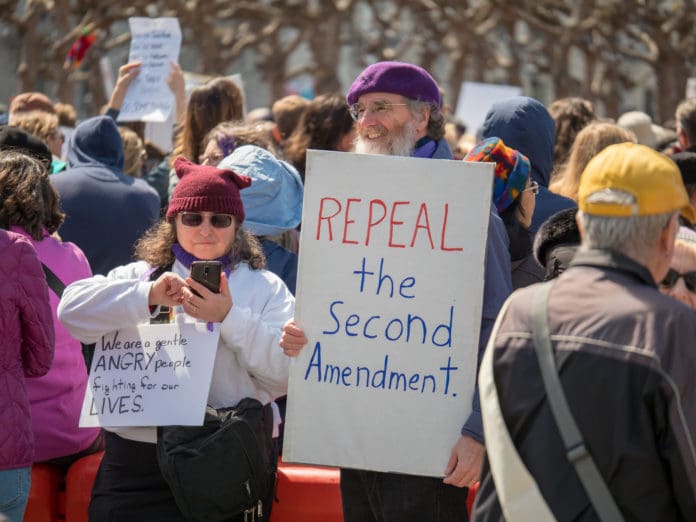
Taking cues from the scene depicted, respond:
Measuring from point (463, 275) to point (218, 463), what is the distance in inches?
38.9

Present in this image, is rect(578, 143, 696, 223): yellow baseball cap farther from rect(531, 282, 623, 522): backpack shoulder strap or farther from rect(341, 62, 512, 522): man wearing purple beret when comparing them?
rect(341, 62, 512, 522): man wearing purple beret

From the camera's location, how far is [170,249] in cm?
425

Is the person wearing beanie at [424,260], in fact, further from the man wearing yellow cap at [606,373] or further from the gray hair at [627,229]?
the gray hair at [627,229]

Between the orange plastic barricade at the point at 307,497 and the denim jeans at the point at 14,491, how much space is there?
0.94 metres

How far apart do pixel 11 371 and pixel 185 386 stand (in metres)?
0.60

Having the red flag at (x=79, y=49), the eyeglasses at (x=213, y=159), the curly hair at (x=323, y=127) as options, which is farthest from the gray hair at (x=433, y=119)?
the red flag at (x=79, y=49)

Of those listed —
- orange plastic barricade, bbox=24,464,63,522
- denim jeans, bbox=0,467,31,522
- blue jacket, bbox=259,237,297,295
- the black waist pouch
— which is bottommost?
orange plastic barricade, bbox=24,464,63,522

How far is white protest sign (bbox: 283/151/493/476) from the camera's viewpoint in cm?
358

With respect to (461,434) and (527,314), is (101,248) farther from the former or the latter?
(527,314)

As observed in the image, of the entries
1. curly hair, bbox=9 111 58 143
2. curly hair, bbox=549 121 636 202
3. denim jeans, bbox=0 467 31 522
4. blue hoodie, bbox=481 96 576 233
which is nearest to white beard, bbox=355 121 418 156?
blue hoodie, bbox=481 96 576 233

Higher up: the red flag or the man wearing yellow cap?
the red flag

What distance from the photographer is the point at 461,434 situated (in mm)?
3555

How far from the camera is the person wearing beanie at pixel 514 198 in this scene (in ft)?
13.7

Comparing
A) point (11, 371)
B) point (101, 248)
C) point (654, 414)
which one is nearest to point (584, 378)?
point (654, 414)
